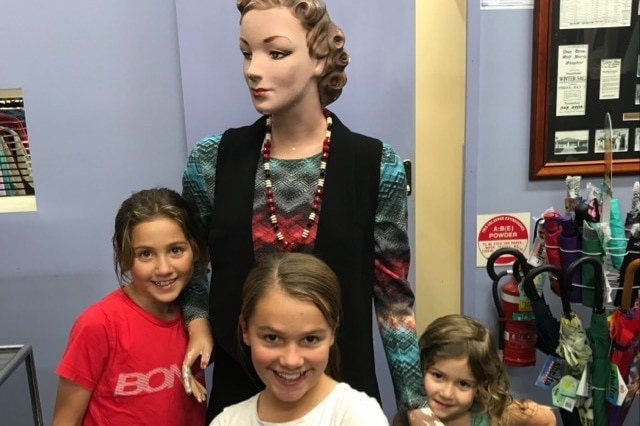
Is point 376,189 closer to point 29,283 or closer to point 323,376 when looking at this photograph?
point 323,376

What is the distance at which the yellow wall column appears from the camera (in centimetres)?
199

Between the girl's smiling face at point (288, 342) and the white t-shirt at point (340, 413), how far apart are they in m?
0.04

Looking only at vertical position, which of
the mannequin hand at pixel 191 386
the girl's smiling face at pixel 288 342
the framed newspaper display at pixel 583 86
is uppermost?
the framed newspaper display at pixel 583 86

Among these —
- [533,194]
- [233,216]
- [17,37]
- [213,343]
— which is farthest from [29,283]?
[533,194]

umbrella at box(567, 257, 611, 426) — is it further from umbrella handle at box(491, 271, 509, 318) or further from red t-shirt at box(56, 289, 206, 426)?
red t-shirt at box(56, 289, 206, 426)

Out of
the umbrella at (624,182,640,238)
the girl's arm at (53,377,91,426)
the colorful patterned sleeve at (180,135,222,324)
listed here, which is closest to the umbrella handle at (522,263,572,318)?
the umbrella at (624,182,640,238)

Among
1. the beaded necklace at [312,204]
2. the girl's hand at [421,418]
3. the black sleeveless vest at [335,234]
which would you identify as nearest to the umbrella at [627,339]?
the girl's hand at [421,418]

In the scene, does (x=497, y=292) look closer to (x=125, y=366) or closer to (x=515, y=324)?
(x=515, y=324)

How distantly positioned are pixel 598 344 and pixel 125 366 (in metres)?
1.14

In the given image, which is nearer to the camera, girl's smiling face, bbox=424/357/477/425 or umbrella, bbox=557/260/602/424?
girl's smiling face, bbox=424/357/477/425

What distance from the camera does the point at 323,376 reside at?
1026 mm

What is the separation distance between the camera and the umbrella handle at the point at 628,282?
4.85 ft

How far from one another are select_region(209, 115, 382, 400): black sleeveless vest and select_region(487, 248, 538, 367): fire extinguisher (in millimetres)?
725

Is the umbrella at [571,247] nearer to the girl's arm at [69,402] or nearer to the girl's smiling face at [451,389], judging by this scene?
the girl's smiling face at [451,389]
